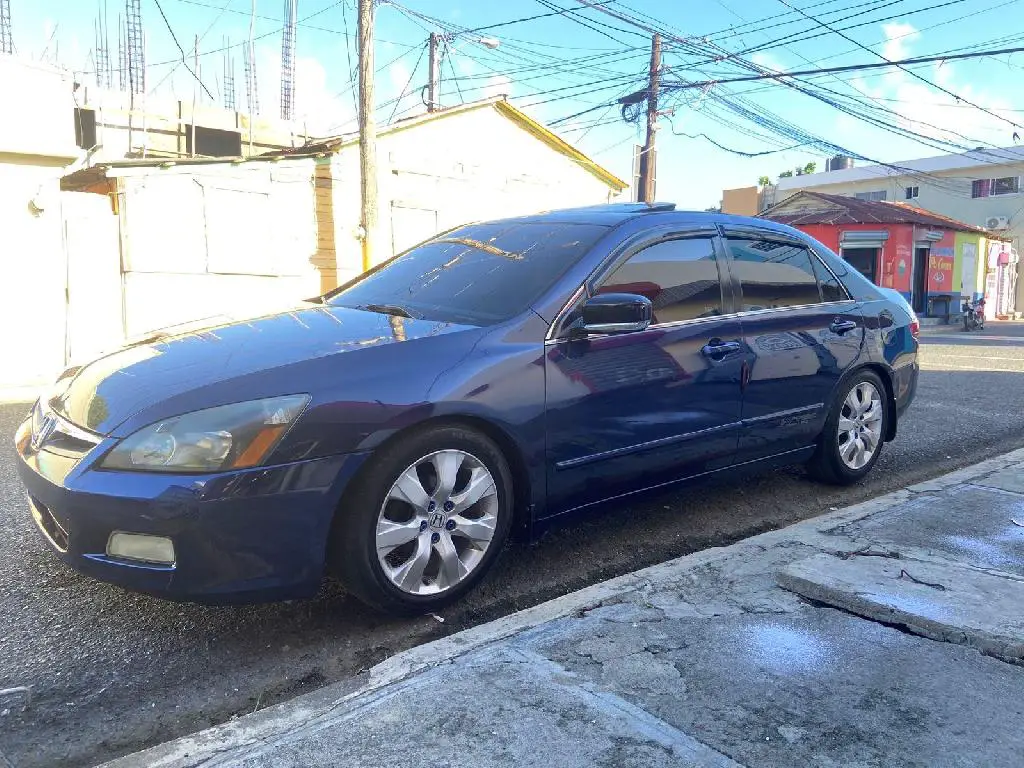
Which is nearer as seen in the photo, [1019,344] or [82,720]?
[82,720]

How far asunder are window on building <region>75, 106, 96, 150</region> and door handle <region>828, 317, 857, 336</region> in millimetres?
15430

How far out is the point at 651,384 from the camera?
3.51 metres

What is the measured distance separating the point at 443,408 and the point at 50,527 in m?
1.42

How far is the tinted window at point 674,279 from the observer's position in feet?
12.0

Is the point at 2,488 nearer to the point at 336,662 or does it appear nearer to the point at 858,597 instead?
the point at 336,662

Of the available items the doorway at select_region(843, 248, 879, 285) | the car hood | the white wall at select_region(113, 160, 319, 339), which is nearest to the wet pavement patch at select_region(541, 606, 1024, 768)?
the car hood

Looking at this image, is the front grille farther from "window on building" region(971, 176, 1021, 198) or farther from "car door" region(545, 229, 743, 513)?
"window on building" region(971, 176, 1021, 198)

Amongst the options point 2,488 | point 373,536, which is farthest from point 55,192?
point 373,536

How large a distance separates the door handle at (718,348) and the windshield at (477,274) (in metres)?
0.73

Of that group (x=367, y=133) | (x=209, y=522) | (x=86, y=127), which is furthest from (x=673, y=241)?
(x=86, y=127)

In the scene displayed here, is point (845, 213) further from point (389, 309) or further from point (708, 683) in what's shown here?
point (708, 683)

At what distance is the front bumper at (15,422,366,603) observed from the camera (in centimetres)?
248

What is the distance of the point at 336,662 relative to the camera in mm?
2660

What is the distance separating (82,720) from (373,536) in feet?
3.21
